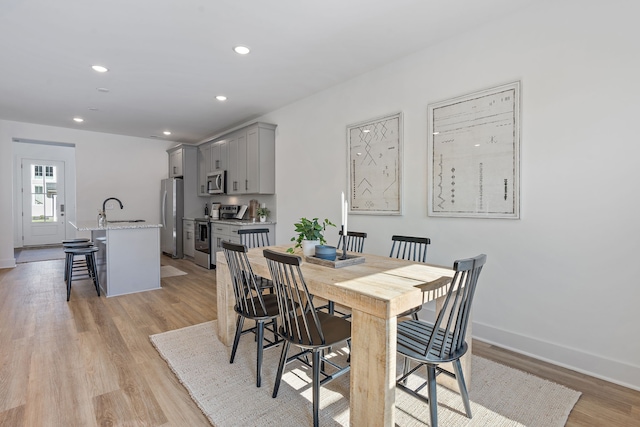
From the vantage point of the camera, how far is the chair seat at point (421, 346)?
5.08 ft

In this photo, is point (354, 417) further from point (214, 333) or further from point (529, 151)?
point (529, 151)

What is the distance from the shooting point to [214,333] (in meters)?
2.90

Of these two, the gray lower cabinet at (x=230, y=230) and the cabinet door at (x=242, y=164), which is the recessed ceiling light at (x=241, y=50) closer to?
the cabinet door at (x=242, y=164)

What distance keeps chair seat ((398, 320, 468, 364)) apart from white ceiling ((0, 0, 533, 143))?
87.8 inches

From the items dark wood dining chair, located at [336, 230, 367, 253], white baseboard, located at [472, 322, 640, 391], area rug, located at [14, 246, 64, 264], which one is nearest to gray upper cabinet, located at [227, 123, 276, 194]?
dark wood dining chair, located at [336, 230, 367, 253]

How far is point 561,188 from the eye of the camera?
231 cm

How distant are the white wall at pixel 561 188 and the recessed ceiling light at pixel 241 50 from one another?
5.22ft

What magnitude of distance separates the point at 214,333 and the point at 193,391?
89 cm

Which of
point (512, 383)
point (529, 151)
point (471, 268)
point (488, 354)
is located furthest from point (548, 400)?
point (529, 151)

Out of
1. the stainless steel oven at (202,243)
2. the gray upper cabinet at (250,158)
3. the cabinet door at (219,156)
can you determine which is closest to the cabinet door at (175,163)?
the cabinet door at (219,156)

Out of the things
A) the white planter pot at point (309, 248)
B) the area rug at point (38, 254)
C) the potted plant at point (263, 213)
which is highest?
the potted plant at point (263, 213)

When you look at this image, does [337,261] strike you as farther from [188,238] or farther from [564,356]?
[188,238]

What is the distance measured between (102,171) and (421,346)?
717 cm

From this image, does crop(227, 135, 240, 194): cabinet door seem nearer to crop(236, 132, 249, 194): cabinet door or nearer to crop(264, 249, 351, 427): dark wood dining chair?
crop(236, 132, 249, 194): cabinet door
